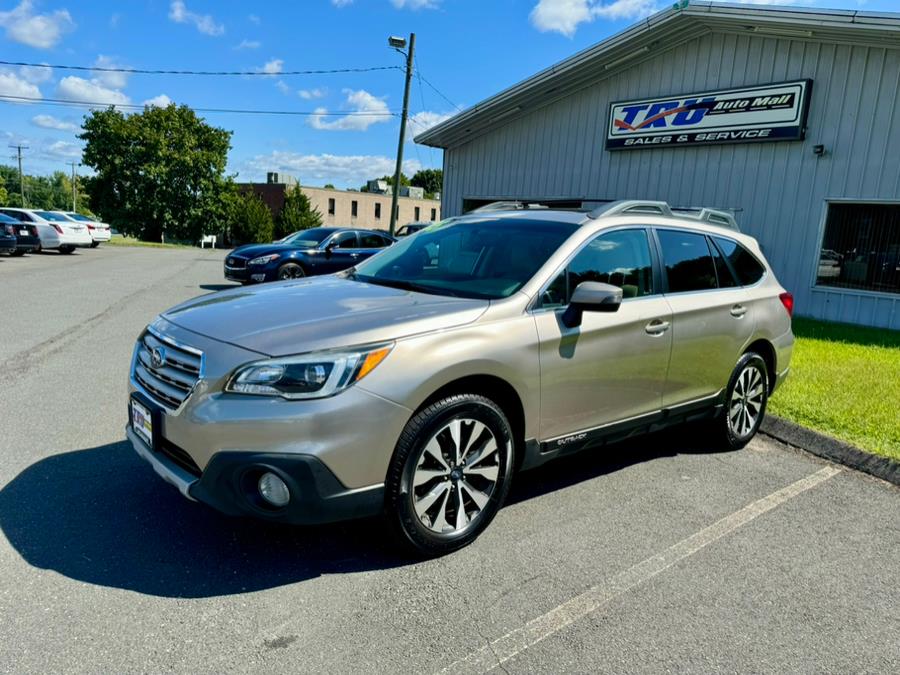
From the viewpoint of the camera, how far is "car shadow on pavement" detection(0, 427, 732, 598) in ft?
9.40

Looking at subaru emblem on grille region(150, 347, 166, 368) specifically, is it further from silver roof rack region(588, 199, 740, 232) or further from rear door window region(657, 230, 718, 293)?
rear door window region(657, 230, 718, 293)

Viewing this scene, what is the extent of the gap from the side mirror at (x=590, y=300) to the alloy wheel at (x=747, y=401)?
6.23 ft

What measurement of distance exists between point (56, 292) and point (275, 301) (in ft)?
36.7

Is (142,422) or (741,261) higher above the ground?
(741,261)

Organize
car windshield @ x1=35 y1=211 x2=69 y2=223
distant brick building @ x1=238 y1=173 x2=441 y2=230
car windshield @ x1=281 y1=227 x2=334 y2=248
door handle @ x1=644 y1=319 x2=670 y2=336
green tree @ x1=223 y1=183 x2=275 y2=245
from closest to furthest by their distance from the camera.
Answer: door handle @ x1=644 y1=319 x2=670 y2=336
car windshield @ x1=281 y1=227 x2=334 y2=248
car windshield @ x1=35 y1=211 x2=69 y2=223
green tree @ x1=223 y1=183 x2=275 y2=245
distant brick building @ x1=238 y1=173 x2=441 y2=230

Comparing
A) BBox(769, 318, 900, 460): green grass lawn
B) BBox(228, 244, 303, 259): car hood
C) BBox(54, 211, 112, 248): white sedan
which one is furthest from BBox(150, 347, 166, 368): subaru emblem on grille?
BBox(54, 211, 112, 248): white sedan

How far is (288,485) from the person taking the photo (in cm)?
267

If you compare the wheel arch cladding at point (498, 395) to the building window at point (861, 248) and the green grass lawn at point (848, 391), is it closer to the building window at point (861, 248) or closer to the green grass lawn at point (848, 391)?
the green grass lawn at point (848, 391)

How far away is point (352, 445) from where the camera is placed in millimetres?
2709

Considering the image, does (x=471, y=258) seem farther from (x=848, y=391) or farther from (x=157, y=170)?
(x=157, y=170)

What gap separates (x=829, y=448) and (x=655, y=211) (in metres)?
2.29

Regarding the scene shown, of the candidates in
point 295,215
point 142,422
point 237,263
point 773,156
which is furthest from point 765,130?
point 295,215

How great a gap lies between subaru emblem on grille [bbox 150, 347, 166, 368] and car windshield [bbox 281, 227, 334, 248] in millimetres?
10936

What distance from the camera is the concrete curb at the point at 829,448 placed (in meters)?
4.49
